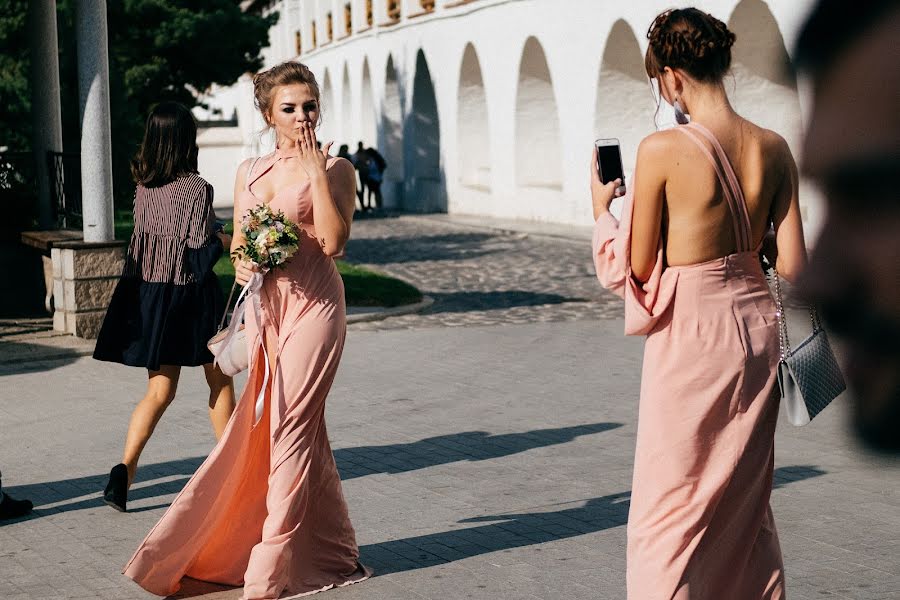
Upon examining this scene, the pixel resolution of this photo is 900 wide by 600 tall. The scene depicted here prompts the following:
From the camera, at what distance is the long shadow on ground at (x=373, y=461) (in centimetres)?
657

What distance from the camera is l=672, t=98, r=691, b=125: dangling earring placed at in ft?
11.4

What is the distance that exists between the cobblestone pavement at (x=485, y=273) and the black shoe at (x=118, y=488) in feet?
21.9

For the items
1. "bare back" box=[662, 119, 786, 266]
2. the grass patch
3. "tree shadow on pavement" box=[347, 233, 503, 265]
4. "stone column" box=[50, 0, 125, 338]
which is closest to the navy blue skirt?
"bare back" box=[662, 119, 786, 266]

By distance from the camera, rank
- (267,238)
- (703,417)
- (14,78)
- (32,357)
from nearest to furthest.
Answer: (703,417)
(267,238)
(32,357)
(14,78)

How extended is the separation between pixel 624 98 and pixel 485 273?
8.68 m

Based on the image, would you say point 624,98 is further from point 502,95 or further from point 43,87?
point 43,87

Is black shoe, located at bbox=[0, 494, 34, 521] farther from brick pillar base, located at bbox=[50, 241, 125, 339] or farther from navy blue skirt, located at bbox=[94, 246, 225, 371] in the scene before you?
brick pillar base, located at bbox=[50, 241, 125, 339]

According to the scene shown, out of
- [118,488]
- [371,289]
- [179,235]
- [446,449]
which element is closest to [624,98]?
[371,289]

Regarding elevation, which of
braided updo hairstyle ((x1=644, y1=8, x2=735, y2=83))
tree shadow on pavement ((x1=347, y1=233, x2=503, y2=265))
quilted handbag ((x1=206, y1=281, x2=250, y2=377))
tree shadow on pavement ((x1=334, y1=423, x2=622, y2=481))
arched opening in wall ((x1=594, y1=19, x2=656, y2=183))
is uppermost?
arched opening in wall ((x1=594, y1=19, x2=656, y2=183))

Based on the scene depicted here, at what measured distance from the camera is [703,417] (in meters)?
3.48

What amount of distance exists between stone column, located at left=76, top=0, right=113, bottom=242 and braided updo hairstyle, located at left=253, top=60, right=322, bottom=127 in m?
7.03

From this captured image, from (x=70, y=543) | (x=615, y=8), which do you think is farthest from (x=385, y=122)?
(x=70, y=543)

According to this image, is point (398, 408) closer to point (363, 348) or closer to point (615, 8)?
point (363, 348)

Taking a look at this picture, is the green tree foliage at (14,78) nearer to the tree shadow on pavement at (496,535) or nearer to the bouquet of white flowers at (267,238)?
the tree shadow on pavement at (496,535)
